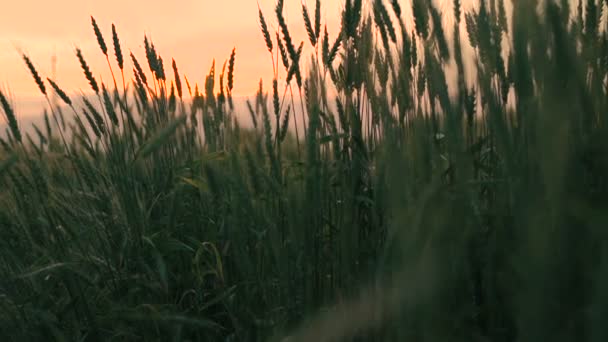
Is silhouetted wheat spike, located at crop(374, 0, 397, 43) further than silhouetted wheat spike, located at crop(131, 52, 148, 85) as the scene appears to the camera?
No

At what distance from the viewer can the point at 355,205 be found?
1720 millimetres

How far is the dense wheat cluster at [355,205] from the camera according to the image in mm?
945

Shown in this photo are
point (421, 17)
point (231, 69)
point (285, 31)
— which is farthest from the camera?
point (231, 69)

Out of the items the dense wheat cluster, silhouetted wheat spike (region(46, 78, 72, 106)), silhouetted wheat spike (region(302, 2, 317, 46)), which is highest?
silhouetted wheat spike (region(302, 2, 317, 46))

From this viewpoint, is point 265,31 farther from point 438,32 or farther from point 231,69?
point 438,32

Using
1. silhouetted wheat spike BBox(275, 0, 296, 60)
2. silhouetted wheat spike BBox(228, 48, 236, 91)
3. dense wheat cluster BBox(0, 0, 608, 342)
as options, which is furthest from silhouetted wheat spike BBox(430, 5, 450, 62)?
silhouetted wheat spike BBox(228, 48, 236, 91)

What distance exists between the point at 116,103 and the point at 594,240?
1613mm

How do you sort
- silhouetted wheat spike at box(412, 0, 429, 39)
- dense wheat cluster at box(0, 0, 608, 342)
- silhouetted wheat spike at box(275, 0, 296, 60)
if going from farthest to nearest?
silhouetted wheat spike at box(275, 0, 296, 60) → silhouetted wheat spike at box(412, 0, 429, 39) → dense wheat cluster at box(0, 0, 608, 342)

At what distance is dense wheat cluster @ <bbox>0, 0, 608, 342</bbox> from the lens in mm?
945

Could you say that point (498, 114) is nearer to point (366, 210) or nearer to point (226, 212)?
point (366, 210)

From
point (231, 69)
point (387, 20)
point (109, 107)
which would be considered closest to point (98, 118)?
point (109, 107)

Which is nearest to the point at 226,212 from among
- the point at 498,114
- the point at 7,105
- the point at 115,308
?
the point at 115,308

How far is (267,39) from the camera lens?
2031 mm

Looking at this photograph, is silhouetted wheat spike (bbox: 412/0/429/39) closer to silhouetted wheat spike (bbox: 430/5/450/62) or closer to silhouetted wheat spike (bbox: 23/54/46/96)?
silhouetted wheat spike (bbox: 430/5/450/62)
